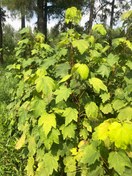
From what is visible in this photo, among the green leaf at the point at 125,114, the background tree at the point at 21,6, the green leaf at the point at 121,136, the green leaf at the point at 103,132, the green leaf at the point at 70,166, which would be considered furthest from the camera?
the background tree at the point at 21,6

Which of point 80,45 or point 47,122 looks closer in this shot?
point 47,122

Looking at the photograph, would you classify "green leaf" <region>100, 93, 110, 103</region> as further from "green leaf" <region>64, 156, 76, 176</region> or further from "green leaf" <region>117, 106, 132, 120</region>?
"green leaf" <region>64, 156, 76, 176</region>

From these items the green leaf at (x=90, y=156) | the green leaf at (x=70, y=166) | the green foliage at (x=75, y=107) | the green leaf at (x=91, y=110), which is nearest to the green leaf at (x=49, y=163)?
the green foliage at (x=75, y=107)

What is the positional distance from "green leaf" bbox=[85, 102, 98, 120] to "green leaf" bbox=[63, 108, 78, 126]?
121 mm

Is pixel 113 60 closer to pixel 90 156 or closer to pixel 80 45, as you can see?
pixel 80 45

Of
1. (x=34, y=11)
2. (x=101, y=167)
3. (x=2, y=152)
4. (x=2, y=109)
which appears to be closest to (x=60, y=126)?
(x=101, y=167)

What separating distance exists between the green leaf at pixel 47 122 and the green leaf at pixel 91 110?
35 cm

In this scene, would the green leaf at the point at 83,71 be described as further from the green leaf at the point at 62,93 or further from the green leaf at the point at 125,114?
the green leaf at the point at 125,114

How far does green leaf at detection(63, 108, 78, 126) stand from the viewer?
3.06 meters

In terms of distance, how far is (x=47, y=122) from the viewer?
9.73 feet

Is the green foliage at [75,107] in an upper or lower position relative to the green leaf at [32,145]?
upper

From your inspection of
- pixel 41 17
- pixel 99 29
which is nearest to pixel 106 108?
pixel 99 29

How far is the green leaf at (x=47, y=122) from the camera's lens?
2940 millimetres

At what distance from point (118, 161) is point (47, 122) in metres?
0.73
